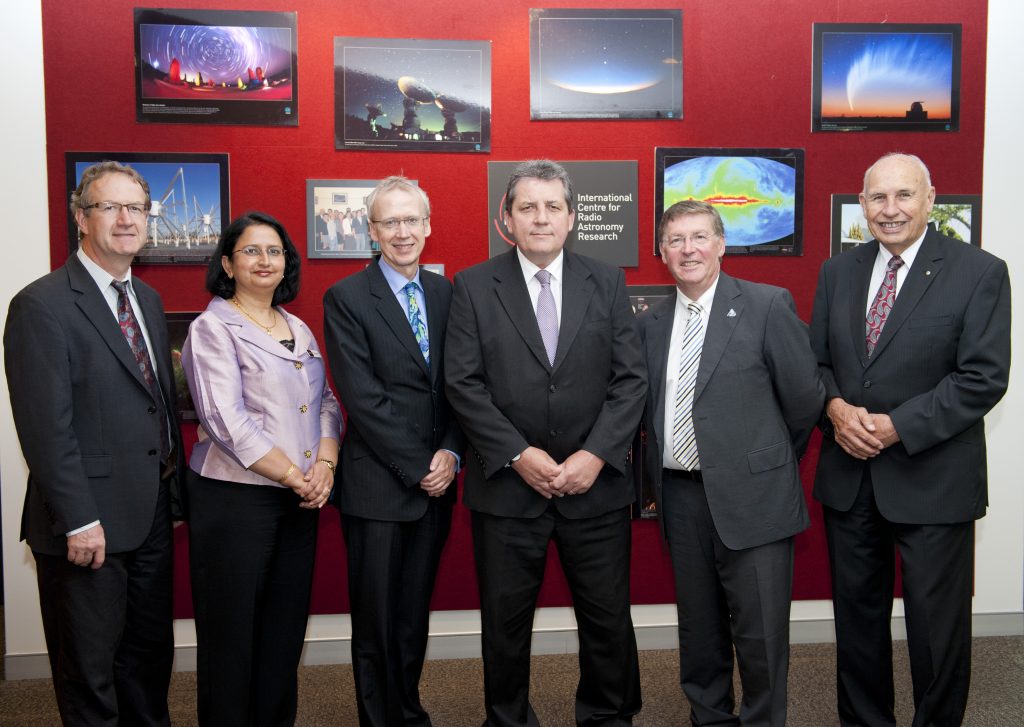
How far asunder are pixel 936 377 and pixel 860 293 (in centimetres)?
41

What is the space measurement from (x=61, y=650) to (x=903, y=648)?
391 cm

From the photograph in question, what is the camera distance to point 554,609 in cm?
412

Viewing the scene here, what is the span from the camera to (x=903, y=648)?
13.6 ft

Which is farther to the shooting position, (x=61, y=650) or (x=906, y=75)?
(x=906, y=75)

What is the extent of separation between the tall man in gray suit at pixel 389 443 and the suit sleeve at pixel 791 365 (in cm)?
120

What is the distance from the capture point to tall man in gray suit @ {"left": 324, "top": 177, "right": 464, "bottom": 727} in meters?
2.83

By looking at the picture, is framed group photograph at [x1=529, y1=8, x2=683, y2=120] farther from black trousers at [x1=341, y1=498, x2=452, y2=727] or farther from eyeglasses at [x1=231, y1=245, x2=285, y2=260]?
black trousers at [x1=341, y1=498, x2=452, y2=727]

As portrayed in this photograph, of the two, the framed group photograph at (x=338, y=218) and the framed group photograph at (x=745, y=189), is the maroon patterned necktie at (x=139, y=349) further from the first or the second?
the framed group photograph at (x=745, y=189)

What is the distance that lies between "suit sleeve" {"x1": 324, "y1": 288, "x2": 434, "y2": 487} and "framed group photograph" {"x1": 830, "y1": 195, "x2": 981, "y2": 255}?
2527 mm

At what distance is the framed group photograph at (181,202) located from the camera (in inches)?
148

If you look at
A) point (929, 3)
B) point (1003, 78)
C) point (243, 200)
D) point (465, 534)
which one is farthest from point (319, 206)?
point (1003, 78)

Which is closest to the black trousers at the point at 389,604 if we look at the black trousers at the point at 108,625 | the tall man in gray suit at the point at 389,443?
the tall man in gray suit at the point at 389,443

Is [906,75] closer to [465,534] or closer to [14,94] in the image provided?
[465,534]

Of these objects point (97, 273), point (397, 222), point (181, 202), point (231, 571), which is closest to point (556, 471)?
point (397, 222)
